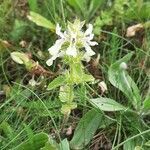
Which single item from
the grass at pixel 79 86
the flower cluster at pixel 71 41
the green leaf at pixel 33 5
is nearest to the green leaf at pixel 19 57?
the grass at pixel 79 86

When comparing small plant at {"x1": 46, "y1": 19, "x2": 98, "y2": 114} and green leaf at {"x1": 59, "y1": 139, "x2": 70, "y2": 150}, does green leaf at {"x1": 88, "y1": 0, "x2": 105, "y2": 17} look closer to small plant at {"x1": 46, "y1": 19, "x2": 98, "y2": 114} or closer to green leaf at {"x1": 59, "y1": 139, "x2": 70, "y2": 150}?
small plant at {"x1": 46, "y1": 19, "x2": 98, "y2": 114}

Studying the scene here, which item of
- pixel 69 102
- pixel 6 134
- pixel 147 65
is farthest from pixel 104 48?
pixel 6 134

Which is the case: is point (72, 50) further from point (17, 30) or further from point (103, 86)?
point (17, 30)

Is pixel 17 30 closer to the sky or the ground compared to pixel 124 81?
closer to the sky

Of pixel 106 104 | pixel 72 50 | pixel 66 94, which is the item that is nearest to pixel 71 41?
pixel 72 50

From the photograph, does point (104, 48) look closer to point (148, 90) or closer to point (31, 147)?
point (148, 90)

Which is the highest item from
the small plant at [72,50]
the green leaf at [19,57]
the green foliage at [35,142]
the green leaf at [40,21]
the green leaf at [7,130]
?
the small plant at [72,50]

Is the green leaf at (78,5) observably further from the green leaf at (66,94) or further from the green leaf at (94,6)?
the green leaf at (66,94)
